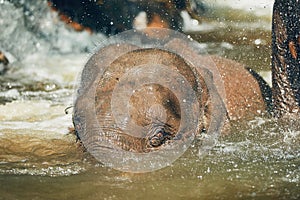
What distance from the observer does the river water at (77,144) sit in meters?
4.24

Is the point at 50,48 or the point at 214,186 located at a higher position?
the point at 50,48

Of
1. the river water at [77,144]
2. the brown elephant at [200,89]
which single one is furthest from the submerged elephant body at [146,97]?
the river water at [77,144]

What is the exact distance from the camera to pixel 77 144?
17.3 feet

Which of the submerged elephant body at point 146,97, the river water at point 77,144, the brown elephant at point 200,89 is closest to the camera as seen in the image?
the river water at point 77,144

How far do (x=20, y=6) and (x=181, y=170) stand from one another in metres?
6.13

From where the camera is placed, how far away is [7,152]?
5566 mm

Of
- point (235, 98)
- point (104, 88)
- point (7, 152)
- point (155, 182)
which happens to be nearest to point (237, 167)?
point (155, 182)

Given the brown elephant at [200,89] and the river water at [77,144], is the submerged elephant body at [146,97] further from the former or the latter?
the river water at [77,144]

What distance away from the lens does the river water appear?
4238 mm

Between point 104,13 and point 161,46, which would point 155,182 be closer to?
point 161,46

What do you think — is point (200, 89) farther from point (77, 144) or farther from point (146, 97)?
point (77, 144)

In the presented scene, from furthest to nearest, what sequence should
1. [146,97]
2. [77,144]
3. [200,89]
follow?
[200,89] < [77,144] < [146,97]

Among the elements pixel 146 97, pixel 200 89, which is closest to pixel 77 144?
pixel 146 97

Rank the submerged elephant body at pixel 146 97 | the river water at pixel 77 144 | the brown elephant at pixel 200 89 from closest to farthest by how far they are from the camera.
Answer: the river water at pixel 77 144, the submerged elephant body at pixel 146 97, the brown elephant at pixel 200 89
